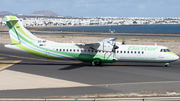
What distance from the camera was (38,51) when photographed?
111ft

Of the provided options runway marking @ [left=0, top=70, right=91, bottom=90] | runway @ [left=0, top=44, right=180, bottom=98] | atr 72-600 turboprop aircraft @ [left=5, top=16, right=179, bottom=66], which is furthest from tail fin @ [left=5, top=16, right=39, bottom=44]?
runway marking @ [left=0, top=70, right=91, bottom=90]

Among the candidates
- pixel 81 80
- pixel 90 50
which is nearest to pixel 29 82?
pixel 81 80

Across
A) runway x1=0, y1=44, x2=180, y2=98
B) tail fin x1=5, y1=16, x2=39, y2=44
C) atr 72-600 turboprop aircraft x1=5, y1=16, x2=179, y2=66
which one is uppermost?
tail fin x1=5, y1=16, x2=39, y2=44

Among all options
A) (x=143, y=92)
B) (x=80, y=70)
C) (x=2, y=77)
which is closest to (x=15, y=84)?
(x=2, y=77)

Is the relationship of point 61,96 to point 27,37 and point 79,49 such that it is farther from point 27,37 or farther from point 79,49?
point 27,37

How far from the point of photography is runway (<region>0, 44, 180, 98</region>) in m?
20.8

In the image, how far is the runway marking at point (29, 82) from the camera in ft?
73.4

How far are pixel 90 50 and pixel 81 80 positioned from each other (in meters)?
9.43

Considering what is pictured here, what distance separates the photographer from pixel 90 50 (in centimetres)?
3388

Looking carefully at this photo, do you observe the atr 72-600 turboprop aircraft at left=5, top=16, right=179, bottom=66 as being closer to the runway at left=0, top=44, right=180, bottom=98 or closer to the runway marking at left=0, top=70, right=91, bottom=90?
the runway at left=0, top=44, right=180, bottom=98


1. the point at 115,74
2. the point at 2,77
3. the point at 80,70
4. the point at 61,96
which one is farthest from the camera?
the point at 80,70

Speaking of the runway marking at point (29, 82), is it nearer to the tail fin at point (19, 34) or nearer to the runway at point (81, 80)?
the runway at point (81, 80)

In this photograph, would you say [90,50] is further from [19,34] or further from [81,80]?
[19,34]

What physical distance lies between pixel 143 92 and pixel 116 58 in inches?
531
